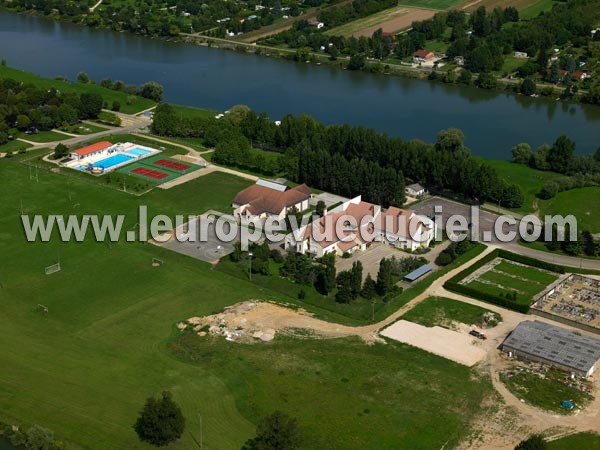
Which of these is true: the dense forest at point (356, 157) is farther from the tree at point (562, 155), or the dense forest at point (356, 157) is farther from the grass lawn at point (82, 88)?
the grass lawn at point (82, 88)

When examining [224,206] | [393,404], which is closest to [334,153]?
[224,206]

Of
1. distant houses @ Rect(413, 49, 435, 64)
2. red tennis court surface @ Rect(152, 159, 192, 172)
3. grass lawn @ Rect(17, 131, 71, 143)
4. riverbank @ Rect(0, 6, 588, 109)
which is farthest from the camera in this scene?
distant houses @ Rect(413, 49, 435, 64)

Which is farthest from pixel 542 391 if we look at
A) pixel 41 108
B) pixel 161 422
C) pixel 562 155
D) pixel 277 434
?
pixel 41 108

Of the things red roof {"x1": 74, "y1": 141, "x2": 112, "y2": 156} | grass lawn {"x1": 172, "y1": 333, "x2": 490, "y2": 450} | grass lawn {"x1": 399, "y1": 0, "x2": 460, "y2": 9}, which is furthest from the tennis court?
grass lawn {"x1": 399, "y1": 0, "x2": 460, "y2": 9}

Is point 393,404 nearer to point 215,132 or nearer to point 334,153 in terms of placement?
point 334,153

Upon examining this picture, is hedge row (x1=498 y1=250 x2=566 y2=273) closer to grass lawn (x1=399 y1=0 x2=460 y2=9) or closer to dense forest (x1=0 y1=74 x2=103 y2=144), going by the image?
dense forest (x1=0 y1=74 x2=103 y2=144)

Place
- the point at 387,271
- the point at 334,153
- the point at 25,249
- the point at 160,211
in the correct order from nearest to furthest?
the point at 387,271 < the point at 25,249 < the point at 160,211 < the point at 334,153
